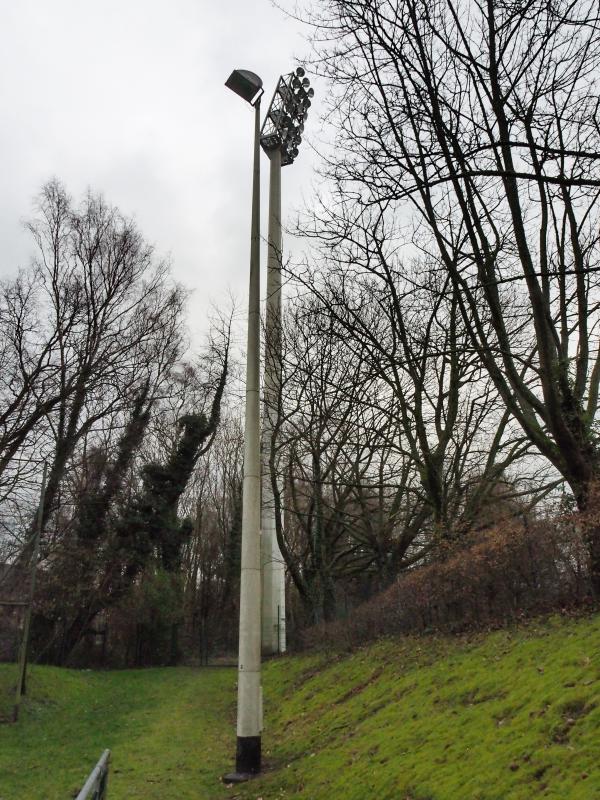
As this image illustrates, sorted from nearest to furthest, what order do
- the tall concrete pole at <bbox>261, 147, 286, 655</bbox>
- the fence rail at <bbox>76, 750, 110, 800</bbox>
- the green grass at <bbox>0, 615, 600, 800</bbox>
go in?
1. the fence rail at <bbox>76, 750, 110, 800</bbox>
2. the green grass at <bbox>0, 615, 600, 800</bbox>
3. the tall concrete pole at <bbox>261, 147, 286, 655</bbox>

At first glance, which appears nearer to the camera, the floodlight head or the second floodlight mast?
the floodlight head

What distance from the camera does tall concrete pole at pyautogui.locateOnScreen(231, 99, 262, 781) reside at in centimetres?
776

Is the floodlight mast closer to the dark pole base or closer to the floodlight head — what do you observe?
the dark pole base

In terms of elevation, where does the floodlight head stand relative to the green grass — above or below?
above

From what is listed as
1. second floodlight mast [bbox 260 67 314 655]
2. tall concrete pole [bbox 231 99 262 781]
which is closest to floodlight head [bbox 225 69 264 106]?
second floodlight mast [bbox 260 67 314 655]

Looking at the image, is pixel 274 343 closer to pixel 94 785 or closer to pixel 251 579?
pixel 251 579

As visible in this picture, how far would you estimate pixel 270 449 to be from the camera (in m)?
17.8

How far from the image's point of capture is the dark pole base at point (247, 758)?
759 cm

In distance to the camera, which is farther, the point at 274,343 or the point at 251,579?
the point at 274,343

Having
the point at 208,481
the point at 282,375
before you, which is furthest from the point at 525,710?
the point at 208,481

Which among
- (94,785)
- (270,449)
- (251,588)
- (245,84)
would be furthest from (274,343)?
(94,785)

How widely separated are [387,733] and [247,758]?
6.04 feet

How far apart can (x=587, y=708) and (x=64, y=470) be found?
14.8 metres

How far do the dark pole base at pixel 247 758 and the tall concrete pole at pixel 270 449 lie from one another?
8706 mm
